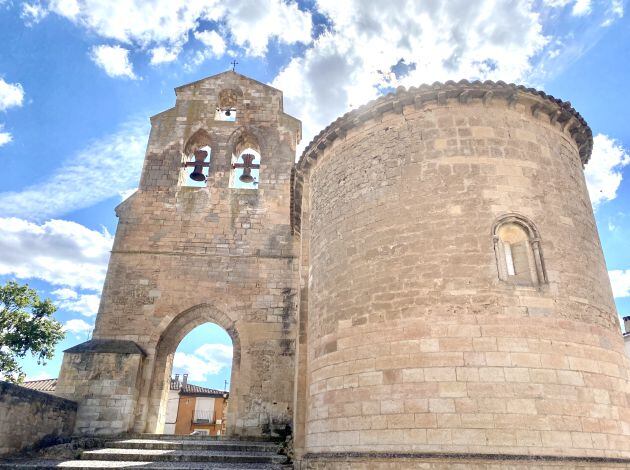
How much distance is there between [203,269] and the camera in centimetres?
1212

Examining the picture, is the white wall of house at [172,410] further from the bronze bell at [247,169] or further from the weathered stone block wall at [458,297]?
Result: the weathered stone block wall at [458,297]

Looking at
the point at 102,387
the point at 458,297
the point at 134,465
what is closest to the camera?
the point at 458,297

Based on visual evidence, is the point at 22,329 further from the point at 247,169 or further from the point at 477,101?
the point at 477,101

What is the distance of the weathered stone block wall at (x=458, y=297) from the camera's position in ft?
16.7

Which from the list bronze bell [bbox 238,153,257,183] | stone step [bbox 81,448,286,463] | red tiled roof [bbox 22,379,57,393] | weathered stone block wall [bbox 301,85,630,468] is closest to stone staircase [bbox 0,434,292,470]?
stone step [bbox 81,448,286,463]

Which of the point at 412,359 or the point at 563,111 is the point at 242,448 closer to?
the point at 412,359

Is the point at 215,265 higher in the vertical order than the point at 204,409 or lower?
higher

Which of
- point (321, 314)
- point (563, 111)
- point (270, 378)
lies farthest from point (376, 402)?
point (270, 378)

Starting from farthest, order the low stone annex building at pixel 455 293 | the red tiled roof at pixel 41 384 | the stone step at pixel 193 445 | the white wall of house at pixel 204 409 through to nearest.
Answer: the white wall of house at pixel 204 409 → the red tiled roof at pixel 41 384 → the stone step at pixel 193 445 → the low stone annex building at pixel 455 293

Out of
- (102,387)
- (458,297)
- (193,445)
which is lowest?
(193,445)

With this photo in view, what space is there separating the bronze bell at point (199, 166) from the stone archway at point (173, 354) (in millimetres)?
3807

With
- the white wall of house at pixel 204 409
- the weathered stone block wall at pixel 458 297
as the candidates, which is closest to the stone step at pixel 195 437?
the weathered stone block wall at pixel 458 297

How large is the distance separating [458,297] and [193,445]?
19.4 ft

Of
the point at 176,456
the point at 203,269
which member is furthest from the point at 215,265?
the point at 176,456
